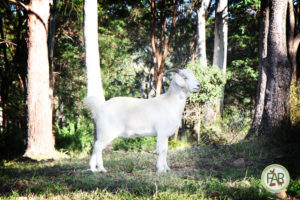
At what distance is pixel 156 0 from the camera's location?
13.4 meters

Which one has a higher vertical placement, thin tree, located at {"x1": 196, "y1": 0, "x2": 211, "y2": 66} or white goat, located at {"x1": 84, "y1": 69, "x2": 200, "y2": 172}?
thin tree, located at {"x1": 196, "y1": 0, "x2": 211, "y2": 66}

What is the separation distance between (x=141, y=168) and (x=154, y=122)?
3.72ft

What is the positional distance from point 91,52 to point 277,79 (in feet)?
15.4

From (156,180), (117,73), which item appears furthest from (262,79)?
(117,73)

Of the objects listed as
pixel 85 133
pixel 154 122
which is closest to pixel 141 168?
pixel 154 122

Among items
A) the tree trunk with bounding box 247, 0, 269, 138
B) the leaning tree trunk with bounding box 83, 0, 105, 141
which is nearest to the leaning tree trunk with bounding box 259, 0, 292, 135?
the tree trunk with bounding box 247, 0, 269, 138

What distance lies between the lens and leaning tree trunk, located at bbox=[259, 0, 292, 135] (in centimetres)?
655

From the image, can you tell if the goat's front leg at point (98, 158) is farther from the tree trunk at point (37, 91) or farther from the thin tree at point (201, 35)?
the thin tree at point (201, 35)

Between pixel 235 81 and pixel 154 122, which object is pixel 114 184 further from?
pixel 235 81

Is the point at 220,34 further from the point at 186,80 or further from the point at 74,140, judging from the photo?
the point at 186,80

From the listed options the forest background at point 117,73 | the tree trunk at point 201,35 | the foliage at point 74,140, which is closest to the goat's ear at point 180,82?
Answer: the forest background at point 117,73

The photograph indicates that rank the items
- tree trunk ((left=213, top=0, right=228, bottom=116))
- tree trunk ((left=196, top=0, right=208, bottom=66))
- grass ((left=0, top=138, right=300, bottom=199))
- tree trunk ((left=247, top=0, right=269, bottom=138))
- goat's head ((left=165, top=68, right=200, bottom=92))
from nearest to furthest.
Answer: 1. grass ((left=0, top=138, right=300, bottom=199))
2. goat's head ((left=165, top=68, right=200, bottom=92))
3. tree trunk ((left=247, top=0, right=269, bottom=138))
4. tree trunk ((left=213, top=0, right=228, bottom=116))
5. tree trunk ((left=196, top=0, right=208, bottom=66))

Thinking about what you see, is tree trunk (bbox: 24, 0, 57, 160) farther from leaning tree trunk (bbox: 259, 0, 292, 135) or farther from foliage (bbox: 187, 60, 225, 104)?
leaning tree trunk (bbox: 259, 0, 292, 135)

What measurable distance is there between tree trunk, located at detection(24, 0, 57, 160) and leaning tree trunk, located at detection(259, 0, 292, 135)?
5843 mm
